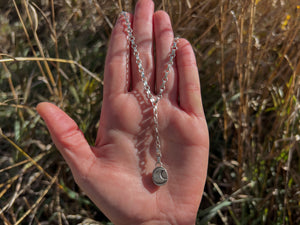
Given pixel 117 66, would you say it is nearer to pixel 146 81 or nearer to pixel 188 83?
pixel 146 81

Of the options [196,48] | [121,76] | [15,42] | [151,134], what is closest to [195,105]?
[151,134]

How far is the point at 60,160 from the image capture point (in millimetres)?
1557

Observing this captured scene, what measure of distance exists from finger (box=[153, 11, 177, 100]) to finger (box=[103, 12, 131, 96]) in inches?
5.2

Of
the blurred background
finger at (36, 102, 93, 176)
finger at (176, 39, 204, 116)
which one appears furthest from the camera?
the blurred background

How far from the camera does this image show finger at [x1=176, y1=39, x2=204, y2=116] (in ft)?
4.11

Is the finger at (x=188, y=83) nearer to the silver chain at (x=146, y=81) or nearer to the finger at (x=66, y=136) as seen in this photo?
the silver chain at (x=146, y=81)

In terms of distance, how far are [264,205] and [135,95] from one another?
2.58 feet

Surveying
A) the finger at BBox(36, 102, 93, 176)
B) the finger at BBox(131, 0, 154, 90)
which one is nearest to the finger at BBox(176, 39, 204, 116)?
the finger at BBox(131, 0, 154, 90)

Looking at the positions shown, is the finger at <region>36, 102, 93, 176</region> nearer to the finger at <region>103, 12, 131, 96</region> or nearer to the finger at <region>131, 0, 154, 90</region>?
the finger at <region>103, 12, 131, 96</region>

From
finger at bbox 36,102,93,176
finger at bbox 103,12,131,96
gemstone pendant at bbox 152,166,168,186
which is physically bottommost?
gemstone pendant at bbox 152,166,168,186

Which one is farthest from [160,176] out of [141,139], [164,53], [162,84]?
[164,53]

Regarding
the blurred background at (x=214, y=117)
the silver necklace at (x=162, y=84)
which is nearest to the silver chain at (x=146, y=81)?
the silver necklace at (x=162, y=84)

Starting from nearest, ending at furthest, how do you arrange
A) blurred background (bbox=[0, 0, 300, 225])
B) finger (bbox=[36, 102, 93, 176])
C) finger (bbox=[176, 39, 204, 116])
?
finger (bbox=[36, 102, 93, 176]), finger (bbox=[176, 39, 204, 116]), blurred background (bbox=[0, 0, 300, 225])

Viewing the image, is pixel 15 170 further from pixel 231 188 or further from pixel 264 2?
pixel 264 2
